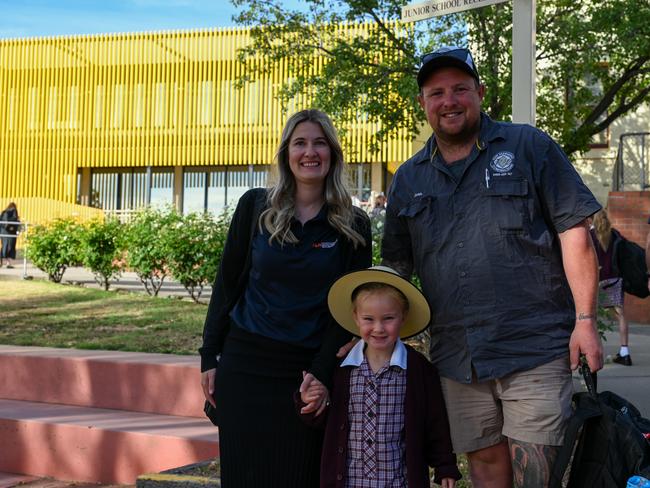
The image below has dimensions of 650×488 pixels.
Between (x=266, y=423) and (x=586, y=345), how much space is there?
51.8 inches

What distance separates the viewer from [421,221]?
11.6ft

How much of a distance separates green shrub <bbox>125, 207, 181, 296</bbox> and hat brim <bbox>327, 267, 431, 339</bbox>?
9504 mm

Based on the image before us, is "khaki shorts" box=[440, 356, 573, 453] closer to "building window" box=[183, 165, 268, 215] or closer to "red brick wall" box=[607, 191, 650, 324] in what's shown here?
"red brick wall" box=[607, 191, 650, 324]

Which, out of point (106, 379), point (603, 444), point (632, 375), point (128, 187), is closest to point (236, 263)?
point (603, 444)

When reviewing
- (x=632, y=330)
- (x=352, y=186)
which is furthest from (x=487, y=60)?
(x=352, y=186)

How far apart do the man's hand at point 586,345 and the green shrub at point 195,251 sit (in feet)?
30.5

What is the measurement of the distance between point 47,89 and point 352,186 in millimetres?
42327

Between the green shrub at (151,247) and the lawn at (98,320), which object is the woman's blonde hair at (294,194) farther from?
the green shrub at (151,247)

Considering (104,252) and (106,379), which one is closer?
(106,379)

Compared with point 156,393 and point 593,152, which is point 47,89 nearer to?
point 593,152

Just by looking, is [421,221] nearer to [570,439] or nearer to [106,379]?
[570,439]

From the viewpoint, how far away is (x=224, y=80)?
136ft

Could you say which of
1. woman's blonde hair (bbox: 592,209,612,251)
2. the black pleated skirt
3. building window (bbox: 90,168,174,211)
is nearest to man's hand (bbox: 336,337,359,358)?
the black pleated skirt

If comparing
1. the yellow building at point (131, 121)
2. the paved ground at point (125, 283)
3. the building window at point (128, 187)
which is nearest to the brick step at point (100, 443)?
the paved ground at point (125, 283)
